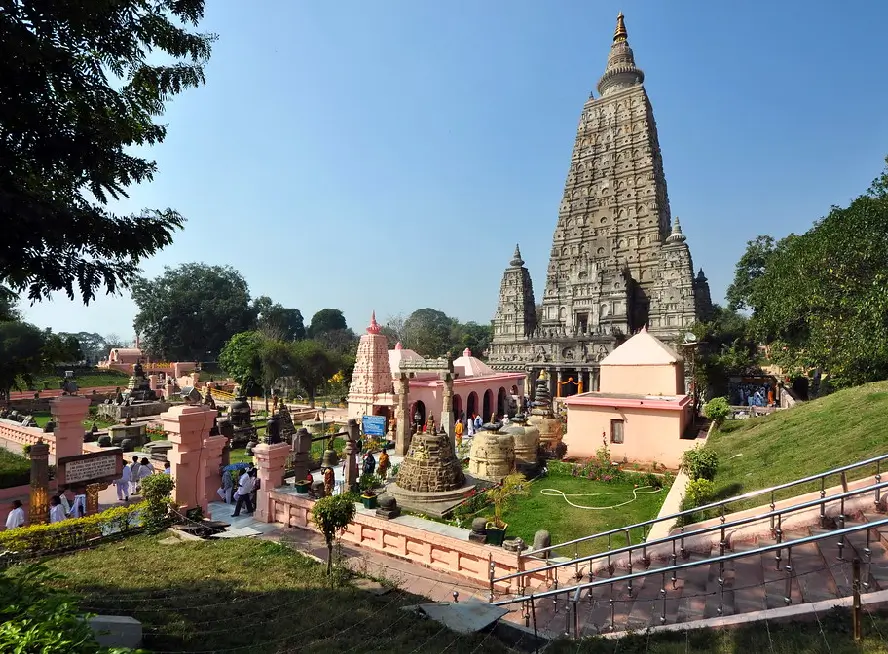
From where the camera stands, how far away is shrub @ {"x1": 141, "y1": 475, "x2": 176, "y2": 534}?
9.51 meters

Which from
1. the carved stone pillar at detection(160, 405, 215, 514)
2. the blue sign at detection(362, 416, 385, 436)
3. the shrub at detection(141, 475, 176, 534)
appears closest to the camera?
the shrub at detection(141, 475, 176, 534)

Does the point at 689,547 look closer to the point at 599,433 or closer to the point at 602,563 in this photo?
the point at 602,563

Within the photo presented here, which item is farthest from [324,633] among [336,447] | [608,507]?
[336,447]

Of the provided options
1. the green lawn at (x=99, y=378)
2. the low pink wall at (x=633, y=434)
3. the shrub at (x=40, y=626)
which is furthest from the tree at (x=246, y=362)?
the shrub at (x=40, y=626)

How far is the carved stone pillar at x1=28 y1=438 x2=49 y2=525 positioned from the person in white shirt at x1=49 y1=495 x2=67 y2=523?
19 cm

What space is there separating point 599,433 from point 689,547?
11286 millimetres

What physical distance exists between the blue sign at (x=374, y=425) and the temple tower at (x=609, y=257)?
2205cm

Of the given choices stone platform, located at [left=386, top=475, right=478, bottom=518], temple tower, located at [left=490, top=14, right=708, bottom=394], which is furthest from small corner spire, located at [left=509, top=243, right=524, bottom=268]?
stone platform, located at [left=386, top=475, right=478, bottom=518]

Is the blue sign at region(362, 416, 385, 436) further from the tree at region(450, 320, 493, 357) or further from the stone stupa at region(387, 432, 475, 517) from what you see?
the tree at region(450, 320, 493, 357)

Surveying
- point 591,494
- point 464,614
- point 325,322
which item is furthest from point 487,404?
point 325,322

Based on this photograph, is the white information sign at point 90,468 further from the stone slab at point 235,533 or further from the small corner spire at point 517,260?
the small corner spire at point 517,260

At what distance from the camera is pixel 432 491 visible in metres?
13.2

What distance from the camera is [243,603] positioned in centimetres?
618

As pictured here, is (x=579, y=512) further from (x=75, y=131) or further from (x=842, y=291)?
(x=842, y=291)
